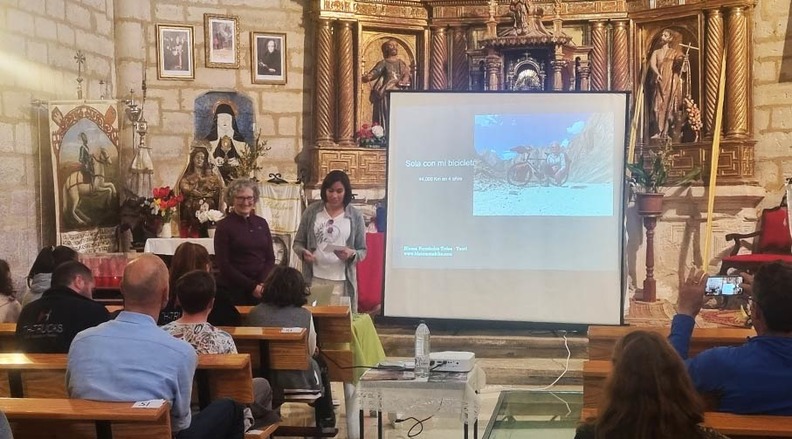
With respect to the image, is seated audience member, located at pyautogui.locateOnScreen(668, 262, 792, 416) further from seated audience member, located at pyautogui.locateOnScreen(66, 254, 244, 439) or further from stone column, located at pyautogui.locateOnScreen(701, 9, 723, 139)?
stone column, located at pyautogui.locateOnScreen(701, 9, 723, 139)

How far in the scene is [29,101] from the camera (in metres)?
6.58

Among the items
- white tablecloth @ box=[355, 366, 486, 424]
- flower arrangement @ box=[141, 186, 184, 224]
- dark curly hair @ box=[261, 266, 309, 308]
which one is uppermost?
flower arrangement @ box=[141, 186, 184, 224]

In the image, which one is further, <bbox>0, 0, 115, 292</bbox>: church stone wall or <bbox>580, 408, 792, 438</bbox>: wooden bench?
<bbox>0, 0, 115, 292</bbox>: church stone wall

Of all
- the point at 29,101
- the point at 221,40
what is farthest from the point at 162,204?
the point at 221,40

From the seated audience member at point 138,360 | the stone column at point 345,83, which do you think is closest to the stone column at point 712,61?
the stone column at point 345,83

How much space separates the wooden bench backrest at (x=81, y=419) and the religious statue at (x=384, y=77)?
616 centimetres

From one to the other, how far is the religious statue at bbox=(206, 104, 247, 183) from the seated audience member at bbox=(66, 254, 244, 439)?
17.9 feet

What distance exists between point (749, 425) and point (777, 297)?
1.25ft

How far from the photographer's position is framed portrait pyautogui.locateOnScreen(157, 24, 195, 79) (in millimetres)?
8125

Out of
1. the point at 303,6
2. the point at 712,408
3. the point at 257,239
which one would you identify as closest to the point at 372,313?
the point at 257,239

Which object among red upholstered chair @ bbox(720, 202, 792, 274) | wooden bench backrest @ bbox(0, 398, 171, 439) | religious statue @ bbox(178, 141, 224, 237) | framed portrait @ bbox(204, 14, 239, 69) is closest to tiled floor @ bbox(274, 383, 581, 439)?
wooden bench backrest @ bbox(0, 398, 171, 439)

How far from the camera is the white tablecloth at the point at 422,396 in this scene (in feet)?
11.3

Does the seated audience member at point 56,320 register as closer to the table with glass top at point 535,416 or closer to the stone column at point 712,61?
the table with glass top at point 535,416

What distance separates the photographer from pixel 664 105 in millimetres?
8016
